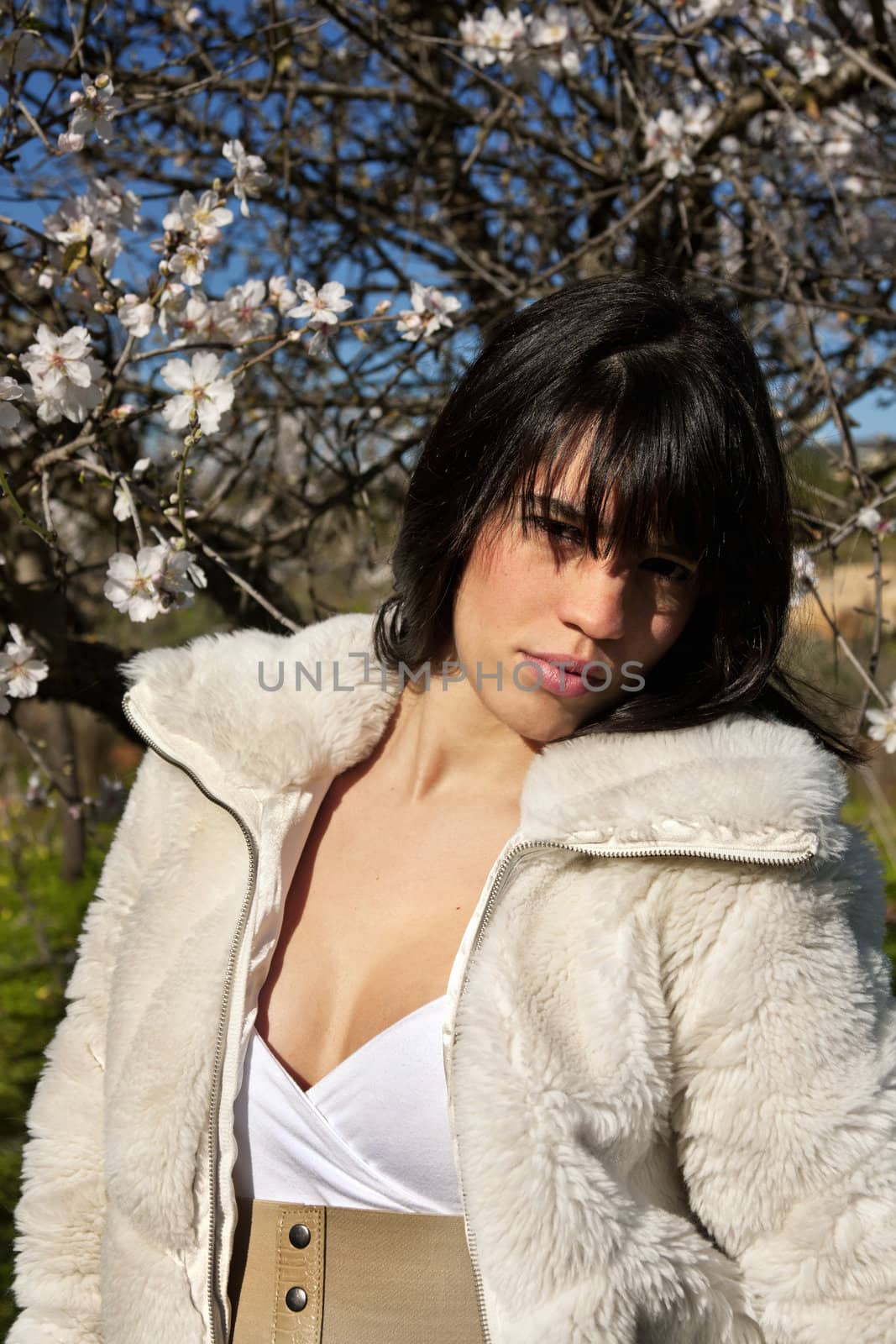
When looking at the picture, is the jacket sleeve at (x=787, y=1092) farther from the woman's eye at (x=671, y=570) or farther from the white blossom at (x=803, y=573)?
the white blossom at (x=803, y=573)

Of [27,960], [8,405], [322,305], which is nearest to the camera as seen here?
[8,405]

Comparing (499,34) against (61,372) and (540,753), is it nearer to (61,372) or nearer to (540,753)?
(61,372)

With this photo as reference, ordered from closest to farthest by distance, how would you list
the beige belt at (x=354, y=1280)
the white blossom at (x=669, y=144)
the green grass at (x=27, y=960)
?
the beige belt at (x=354, y=1280), the white blossom at (x=669, y=144), the green grass at (x=27, y=960)

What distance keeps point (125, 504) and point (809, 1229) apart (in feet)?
4.22

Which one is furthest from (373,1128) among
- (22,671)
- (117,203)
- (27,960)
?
(27,960)

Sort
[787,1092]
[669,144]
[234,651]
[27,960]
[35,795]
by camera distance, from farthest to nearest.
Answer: [27,960], [35,795], [669,144], [234,651], [787,1092]

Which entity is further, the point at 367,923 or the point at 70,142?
the point at 70,142

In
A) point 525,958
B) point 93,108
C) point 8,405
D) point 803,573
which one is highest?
point 93,108

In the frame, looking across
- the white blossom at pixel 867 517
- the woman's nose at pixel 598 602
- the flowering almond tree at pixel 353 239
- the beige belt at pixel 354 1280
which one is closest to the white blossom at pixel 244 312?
the flowering almond tree at pixel 353 239

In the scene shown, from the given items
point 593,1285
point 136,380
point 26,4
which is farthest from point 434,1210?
point 136,380

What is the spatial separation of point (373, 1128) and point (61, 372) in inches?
42.7

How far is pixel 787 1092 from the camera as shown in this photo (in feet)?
3.71

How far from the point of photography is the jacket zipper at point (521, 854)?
1.16 metres

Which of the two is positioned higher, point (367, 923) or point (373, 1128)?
point (367, 923)
